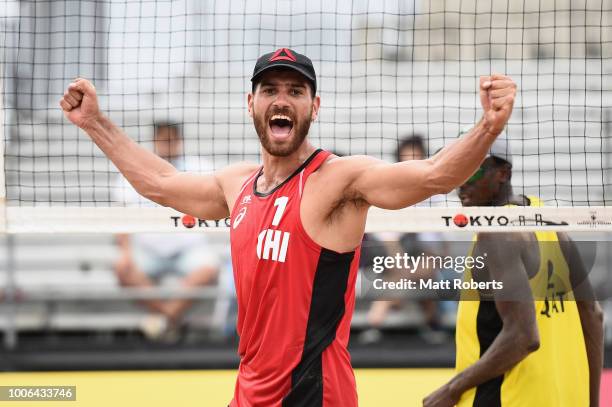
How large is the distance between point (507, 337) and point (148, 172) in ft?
6.04

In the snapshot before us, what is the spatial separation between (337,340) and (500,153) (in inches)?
63.7

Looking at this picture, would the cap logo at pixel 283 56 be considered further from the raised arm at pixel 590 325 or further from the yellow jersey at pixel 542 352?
the raised arm at pixel 590 325

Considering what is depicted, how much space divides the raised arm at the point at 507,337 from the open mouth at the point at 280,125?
4.32 ft

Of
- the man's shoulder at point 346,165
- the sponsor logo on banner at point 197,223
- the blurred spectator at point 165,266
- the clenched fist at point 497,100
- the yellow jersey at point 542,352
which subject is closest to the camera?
the clenched fist at point 497,100

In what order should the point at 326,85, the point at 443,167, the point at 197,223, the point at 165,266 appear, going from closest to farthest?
the point at 443,167, the point at 197,223, the point at 165,266, the point at 326,85

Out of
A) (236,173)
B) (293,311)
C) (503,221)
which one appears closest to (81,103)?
(236,173)

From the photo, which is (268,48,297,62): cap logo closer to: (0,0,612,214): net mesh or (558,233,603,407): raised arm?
(558,233,603,407): raised arm

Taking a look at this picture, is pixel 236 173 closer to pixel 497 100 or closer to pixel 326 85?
pixel 497 100

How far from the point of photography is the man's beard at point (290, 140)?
386cm

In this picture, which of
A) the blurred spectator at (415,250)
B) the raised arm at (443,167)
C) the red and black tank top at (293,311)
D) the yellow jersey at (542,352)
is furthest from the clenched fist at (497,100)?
the blurred spectator at (415,250)

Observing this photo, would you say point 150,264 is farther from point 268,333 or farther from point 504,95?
point 504,95

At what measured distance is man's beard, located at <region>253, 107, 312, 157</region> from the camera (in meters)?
3.86

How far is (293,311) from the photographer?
3.76 meters

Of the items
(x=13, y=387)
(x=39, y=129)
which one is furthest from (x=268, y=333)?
(x=39, y=129)
